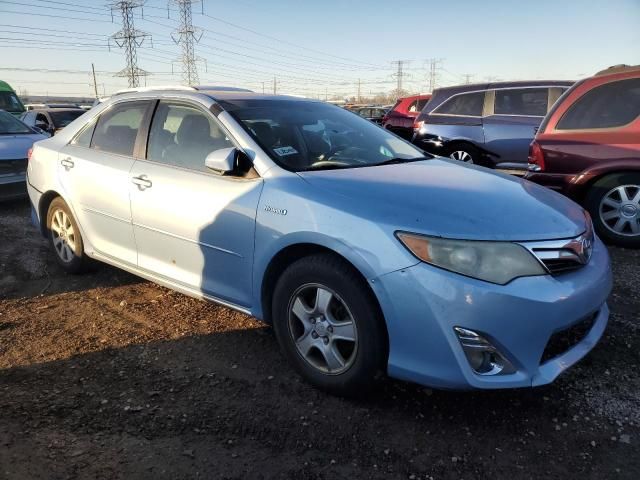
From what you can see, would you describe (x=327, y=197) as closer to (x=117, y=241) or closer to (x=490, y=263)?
(x=490, y=263)

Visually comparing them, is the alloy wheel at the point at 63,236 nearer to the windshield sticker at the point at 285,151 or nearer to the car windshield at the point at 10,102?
the windshield sticker at the point at 285,151

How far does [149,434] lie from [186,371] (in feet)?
Answer: 1.96

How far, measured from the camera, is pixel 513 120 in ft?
27.0

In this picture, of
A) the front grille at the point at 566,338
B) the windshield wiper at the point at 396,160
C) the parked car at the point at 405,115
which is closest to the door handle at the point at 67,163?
the windshield wiper at the point at 396,160

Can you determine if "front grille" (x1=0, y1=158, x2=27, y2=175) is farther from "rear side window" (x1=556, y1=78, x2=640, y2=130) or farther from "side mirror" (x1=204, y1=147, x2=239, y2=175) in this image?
"rear side window" (x1=556, y1=78, x2=640, y2=130)

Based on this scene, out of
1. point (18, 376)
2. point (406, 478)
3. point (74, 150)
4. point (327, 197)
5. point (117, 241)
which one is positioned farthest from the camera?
point (74, 150)

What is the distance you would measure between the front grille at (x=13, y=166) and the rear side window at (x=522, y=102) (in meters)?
7.35

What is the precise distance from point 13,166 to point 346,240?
268 inches

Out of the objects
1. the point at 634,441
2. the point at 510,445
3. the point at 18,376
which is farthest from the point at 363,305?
the point at 18,376

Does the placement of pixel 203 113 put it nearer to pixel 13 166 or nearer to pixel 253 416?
pixel 253 416

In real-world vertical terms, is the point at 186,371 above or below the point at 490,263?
below

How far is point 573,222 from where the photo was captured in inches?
106

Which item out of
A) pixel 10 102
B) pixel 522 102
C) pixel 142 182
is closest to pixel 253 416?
pixel 142 182

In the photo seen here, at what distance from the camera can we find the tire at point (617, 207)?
5.01m
